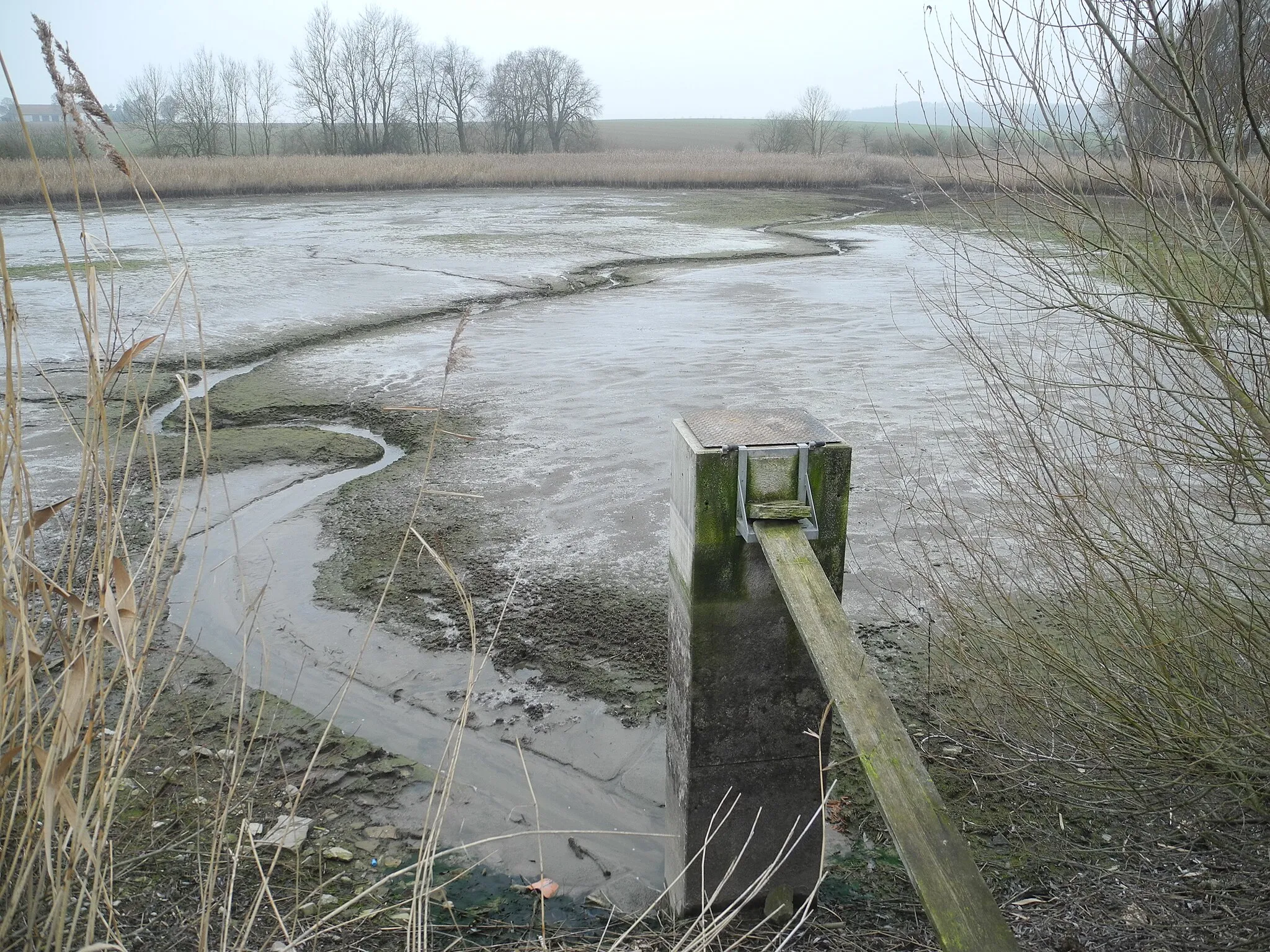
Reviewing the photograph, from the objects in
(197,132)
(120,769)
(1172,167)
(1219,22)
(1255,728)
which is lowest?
(1255,728)

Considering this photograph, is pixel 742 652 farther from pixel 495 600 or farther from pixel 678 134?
pixel 678 134

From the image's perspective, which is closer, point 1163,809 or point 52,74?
point 52,74

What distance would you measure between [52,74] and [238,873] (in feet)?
8.09

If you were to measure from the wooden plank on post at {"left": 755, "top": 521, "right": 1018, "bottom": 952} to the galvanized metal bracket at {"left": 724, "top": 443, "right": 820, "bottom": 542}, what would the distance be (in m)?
0.08

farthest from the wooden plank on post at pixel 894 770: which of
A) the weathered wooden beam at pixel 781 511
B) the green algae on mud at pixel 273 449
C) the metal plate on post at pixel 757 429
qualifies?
the green algae on mud at pixel 273 449

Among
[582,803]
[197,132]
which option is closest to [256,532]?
[582,803]

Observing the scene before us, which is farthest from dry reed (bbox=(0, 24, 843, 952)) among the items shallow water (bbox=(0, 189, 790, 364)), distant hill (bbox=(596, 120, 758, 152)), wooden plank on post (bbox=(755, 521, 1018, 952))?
distant hill (bbox=(596, 120, 758, 152))

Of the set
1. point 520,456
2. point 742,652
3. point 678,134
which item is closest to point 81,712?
point 742,652

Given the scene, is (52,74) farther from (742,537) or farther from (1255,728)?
(1255,728)

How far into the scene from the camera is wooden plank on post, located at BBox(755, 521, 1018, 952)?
1.86m

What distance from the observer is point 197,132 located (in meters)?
44.5

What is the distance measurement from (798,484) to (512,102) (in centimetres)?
5923

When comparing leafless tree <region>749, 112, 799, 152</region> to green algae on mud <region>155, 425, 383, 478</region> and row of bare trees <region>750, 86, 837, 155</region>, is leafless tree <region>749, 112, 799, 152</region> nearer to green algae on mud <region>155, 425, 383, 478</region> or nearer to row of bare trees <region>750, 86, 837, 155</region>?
row of bare trees <region>750, 86, 837, 155</region>

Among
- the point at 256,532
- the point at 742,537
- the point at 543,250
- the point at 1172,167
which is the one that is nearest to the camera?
the point at 742,537
